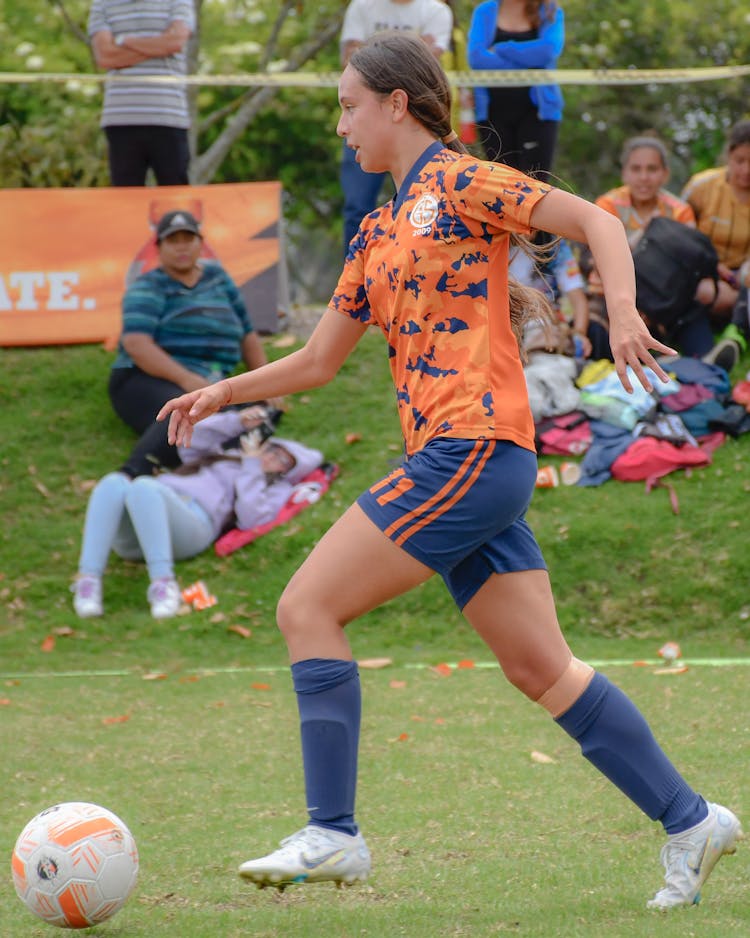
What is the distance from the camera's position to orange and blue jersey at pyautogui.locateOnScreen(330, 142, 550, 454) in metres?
3.56

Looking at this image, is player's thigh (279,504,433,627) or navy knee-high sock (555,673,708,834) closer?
player's thigh (279,504,433,627)

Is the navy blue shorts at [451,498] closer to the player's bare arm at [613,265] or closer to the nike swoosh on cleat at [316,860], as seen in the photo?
the player's bare arm at [613,265]

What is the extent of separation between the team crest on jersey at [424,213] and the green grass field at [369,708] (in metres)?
1.82

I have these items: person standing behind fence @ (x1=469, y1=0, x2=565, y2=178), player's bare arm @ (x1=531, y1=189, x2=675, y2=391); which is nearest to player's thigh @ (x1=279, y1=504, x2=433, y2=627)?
player's bare arm @ (x1=531, y1=189, x2=675, y2=391)

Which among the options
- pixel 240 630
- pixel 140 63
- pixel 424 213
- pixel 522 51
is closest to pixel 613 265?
pixel 424 213

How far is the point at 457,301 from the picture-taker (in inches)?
142

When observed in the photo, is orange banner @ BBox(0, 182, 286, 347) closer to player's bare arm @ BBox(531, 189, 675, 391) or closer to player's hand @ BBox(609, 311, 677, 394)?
player's bare arm @ BBox(531, 189, 675, 391)

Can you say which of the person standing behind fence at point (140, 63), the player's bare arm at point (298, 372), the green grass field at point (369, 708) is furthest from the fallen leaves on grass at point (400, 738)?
the person standing behind fence at point (140, 63)

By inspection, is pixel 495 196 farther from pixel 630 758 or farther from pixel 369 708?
pixel 369 708

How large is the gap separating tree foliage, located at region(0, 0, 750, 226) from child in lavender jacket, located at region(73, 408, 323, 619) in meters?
9.31

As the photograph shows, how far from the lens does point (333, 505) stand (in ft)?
29.1

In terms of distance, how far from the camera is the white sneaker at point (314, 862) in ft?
11.5

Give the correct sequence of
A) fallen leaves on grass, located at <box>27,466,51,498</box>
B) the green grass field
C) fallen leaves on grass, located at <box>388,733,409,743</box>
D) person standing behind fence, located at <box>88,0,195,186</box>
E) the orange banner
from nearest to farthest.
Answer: the green grass field < fallen leaves on grass, located at <box>388,733,409,743</box> < fallen leaves on grass, located at <box>27,466,51,498</box> < person standing behind fence, located at <box>88,0,195,186</box> < the orange banner

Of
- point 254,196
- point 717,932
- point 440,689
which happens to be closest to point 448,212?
point 717,932
